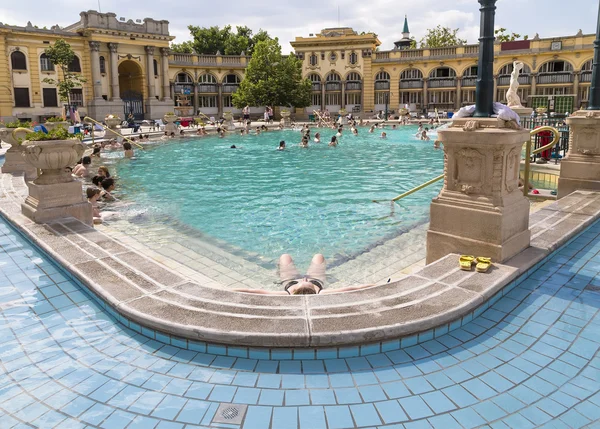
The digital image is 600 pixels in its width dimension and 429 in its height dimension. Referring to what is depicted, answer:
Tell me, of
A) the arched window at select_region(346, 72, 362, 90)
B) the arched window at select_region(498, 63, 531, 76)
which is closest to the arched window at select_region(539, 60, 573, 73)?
the arched window at select_region(498, 63, 531, 76)

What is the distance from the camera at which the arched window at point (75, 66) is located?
43.4 metres

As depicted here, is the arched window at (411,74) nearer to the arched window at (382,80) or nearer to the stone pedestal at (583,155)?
the arched window at (382,80)

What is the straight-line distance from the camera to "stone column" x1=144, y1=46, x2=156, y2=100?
156 feet

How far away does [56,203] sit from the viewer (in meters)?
7.83

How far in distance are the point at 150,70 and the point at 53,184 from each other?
43.8 metres

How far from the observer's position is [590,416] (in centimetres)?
308

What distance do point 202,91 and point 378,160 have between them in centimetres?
3877

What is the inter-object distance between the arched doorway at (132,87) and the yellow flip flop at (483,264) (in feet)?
154

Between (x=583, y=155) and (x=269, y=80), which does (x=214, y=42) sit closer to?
(x=269, y=80)

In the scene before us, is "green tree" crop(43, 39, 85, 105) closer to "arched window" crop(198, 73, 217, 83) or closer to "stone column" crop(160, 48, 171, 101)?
"stone column" crop(160, 48, 171, 101)

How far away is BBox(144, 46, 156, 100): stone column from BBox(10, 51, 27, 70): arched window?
35.8 feet

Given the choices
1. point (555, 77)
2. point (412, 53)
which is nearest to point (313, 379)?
point (555, 77)

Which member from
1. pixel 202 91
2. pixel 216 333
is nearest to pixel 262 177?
pixel 216 333

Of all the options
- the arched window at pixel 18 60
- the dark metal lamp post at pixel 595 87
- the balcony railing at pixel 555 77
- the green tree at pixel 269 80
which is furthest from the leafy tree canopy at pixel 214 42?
the dark metal lamp post at pixel 595 87
